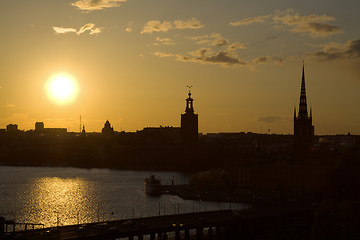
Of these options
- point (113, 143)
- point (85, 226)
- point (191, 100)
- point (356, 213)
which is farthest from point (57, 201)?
point (113, 143)

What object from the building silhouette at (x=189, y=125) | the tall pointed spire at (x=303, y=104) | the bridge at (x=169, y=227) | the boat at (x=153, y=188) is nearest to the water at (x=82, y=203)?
the boat at (x=153, y=188)

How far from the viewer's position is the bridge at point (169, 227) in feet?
129

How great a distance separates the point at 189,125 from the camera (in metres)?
142

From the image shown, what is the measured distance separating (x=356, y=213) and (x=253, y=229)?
27.0 ft

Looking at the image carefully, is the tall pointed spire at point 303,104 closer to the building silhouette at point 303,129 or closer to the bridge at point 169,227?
the building silhouette at point 303,129

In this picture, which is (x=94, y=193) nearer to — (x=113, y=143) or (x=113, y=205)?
(x=113, y=205)

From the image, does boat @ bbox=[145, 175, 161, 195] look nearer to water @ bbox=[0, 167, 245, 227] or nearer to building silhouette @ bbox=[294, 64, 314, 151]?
water @ bbox=[0, 167, 245, 227]

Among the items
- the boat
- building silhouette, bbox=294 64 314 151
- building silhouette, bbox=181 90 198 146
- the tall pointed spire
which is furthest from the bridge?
building silhouette, bbox=181 90 198 146

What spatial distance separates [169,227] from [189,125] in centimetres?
9919

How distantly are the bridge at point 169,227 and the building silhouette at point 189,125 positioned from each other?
87165 millimetres

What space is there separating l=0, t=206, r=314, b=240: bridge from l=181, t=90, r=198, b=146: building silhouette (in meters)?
87.2

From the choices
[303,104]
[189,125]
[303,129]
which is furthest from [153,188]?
[189,125]

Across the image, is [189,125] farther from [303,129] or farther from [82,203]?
[82,203]

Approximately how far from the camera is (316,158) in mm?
69438
